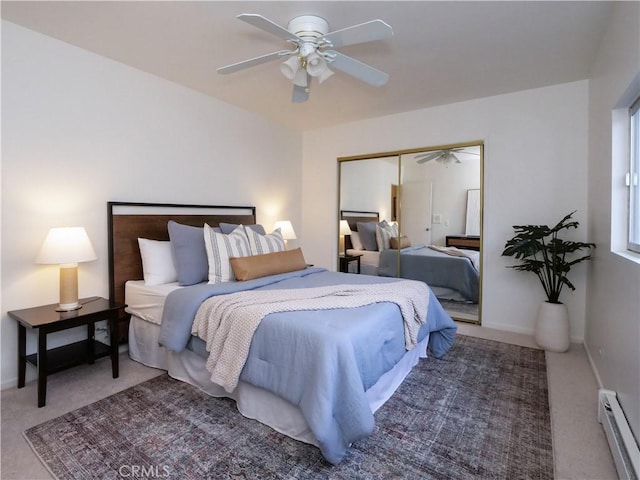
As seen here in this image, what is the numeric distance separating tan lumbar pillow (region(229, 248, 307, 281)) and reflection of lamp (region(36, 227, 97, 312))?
1.03m

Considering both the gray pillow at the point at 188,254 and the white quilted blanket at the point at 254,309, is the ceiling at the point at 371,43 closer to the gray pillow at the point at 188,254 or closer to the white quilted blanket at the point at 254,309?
the gray pillow at the point at 188,254

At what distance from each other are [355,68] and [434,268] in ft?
8.46

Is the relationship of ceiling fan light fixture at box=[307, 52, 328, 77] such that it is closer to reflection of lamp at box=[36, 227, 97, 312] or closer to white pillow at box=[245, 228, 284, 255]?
white pillow at box=[245, 228, 284, 255]

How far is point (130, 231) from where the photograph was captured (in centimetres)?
294

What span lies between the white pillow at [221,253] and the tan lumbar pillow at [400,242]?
2070mm

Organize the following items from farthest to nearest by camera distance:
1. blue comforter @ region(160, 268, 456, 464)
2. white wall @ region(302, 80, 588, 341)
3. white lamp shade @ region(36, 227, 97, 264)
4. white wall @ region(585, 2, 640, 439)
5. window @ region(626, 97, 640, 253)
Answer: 1. white wall @ region(302, 80, 588, 341)
2. white lamp shade @ region(36, 227, 97, 264)
3. window @ region(626, 97, 640, 253)
4. white wall @ region(585, 2, 640, 439)
5. blue comforter @ region(160, 268, 456, 464)

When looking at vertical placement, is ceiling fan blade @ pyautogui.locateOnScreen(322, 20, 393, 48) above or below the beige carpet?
above

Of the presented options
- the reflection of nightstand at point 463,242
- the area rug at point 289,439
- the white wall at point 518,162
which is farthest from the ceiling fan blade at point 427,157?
the area rug at point 289,439

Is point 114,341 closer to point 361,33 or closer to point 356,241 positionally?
point 361,33

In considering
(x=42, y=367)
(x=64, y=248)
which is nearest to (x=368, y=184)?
(x=64, y=248)

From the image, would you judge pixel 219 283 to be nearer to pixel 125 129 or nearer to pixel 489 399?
pixel 125 129

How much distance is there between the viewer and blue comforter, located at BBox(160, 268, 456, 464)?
1545 mm

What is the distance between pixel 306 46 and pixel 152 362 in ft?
8.45

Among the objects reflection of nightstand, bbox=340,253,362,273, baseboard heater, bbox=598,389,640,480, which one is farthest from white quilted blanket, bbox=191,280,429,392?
reflection of nightstand, bbox=340,253,362,273
